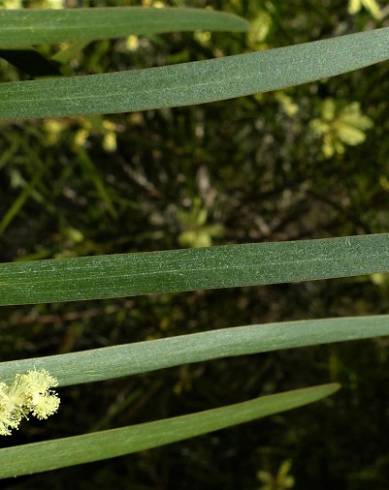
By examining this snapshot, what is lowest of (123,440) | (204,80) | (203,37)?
(123,440)

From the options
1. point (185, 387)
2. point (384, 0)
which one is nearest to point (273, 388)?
point (185, 387)

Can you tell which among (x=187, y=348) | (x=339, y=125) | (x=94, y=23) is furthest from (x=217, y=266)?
(x=339, y=125)

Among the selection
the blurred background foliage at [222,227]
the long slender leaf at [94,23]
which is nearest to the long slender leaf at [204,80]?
the long slender leaf at [94,23]

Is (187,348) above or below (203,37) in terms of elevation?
below

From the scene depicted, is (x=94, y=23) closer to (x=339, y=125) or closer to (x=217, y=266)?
(x=217, y=266)

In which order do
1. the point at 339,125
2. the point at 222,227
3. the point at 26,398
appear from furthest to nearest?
the point at 222,227
the point at 339,125
the point at 26,398
